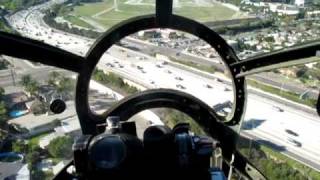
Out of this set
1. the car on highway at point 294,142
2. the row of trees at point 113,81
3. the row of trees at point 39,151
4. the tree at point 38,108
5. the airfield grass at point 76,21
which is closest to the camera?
the row of trees at point 39,151

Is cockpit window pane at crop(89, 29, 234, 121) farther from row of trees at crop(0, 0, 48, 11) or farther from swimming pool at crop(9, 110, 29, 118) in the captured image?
row of trees at crop(0, 0, 48, 11)

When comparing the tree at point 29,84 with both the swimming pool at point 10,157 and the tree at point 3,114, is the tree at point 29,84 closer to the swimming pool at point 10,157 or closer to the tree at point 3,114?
the tree at point 3,114

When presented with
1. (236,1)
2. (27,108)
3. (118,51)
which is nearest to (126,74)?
(118,51)

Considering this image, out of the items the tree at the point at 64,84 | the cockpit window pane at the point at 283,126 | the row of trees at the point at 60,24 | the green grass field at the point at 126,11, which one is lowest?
the cockpit window pane at the point at 283,126

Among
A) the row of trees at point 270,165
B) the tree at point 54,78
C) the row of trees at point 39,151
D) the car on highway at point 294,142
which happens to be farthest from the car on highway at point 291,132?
the tree at point 54,78

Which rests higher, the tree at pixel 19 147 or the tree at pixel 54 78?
the tree at pixel 54 78

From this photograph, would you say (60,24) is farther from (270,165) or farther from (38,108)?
(270,165)

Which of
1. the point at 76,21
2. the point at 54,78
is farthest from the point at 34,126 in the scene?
the point at 76,21
